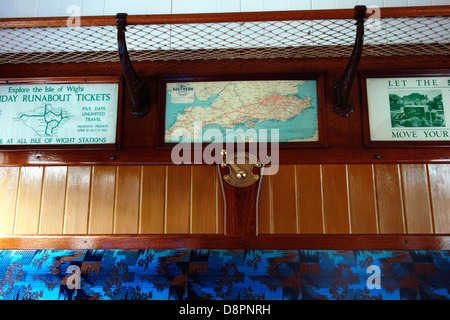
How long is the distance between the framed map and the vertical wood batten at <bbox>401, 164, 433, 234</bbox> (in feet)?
1.78

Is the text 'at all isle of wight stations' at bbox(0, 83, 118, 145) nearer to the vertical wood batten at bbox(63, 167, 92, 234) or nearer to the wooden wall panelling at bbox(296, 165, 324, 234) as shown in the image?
the vertical wood batten at bbox(63, 167, 92, 234)

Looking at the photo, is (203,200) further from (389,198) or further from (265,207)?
(389,198)

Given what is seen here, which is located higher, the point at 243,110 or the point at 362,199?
the point at 243,110

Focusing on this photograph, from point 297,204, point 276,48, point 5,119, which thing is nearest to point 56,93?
point 5,119

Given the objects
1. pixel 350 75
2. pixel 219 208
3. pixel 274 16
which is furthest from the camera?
pixel 219 208

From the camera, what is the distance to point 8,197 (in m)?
2.04

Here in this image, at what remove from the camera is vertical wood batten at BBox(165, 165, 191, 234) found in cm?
195

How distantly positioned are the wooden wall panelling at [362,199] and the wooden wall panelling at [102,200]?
1398mm

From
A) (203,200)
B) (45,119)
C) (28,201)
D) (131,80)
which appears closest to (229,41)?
(131,80)

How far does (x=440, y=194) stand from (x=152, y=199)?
1663mm

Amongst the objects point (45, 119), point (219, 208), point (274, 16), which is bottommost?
point (219, 208)

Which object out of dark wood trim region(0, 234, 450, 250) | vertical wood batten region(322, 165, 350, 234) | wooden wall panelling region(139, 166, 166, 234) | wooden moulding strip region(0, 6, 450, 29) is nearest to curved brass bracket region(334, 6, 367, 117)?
wooden moulding strip region(0, 6, 450, 29)
